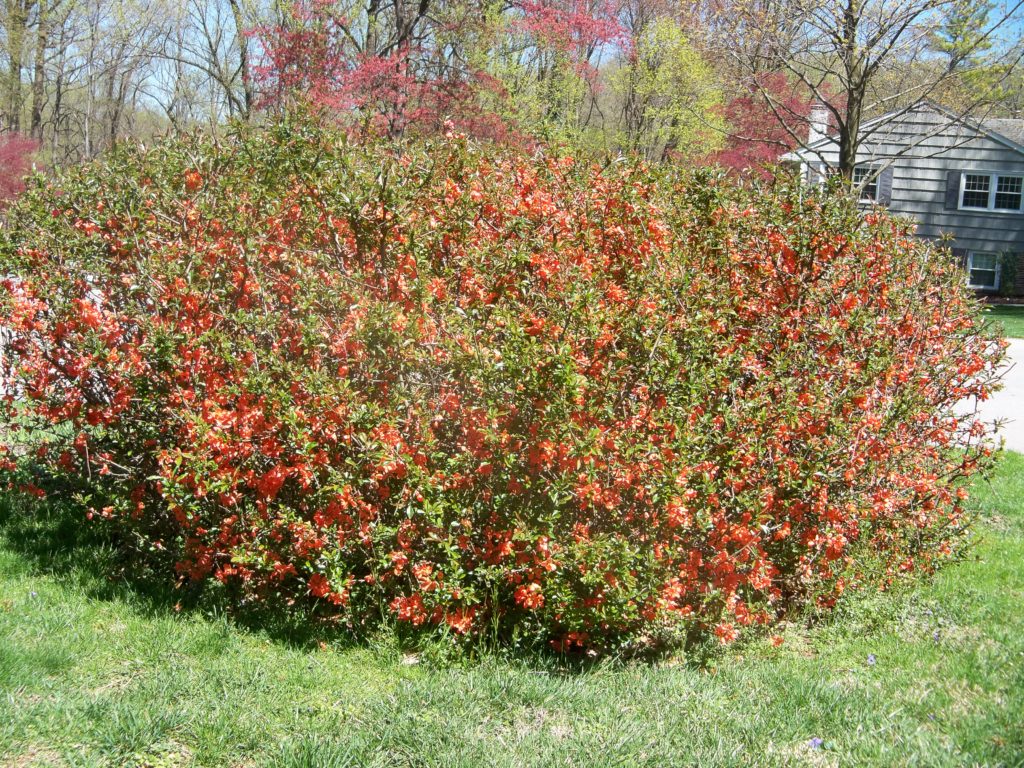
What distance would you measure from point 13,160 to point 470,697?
78.5 feet

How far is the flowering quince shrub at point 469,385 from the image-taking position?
3.68m

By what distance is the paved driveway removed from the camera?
333 inches

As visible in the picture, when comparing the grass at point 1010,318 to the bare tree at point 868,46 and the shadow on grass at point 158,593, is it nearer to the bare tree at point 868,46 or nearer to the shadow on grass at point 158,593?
the bare tree at point 868,46

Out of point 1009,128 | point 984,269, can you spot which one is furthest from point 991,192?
point 1009,128

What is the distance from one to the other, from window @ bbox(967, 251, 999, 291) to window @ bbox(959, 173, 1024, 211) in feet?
4.48

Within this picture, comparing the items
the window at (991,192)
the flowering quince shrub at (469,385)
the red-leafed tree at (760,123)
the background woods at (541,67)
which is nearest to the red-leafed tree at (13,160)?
the background woods at (541,67)

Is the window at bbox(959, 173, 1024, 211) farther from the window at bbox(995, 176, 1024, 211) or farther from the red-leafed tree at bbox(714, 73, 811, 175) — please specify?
the red-leafed tree at bbox(714, 73, 811, 175)

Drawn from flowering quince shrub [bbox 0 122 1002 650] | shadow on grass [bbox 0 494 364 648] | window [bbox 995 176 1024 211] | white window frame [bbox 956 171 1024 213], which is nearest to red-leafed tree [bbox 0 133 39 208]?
shadow on grass [bbox 0 494 364 648]

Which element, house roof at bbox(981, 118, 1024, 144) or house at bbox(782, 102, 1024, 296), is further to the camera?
house roof at bbox(981, 118, 1024, 144)

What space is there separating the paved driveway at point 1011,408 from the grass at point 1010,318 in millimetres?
3920

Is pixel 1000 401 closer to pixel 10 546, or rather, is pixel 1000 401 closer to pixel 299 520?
pixel 299 520

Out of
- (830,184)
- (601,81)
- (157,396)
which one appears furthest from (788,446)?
(601,81)

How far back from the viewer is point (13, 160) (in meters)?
22.6

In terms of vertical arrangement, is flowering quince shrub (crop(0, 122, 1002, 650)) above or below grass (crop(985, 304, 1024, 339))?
below
